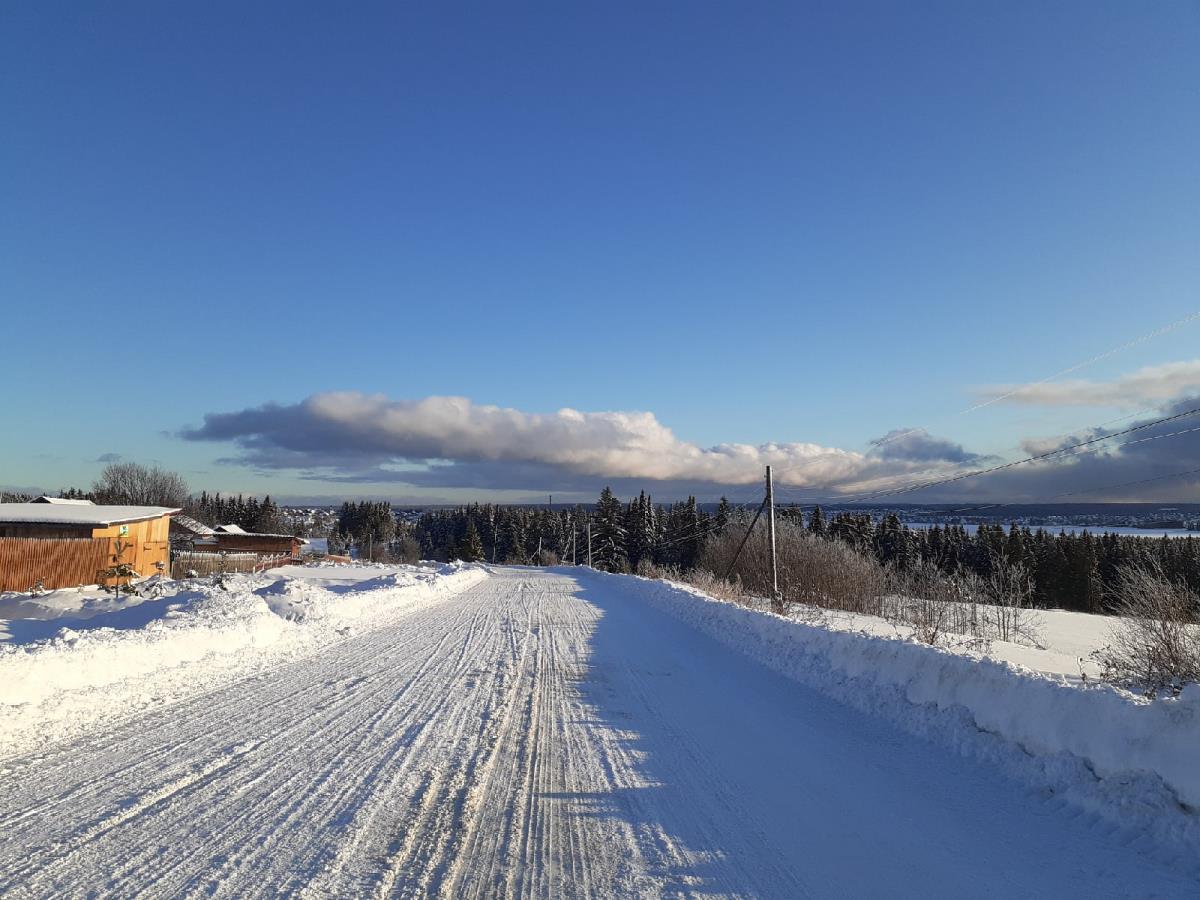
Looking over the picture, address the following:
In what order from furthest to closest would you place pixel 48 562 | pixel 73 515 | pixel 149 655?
pixel 73 515 < pixel 48 562 < pixel 149 655

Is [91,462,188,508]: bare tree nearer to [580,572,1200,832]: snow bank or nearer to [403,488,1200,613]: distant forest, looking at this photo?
[403,488,1200,613]: distant forest

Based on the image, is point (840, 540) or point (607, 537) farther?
point (607, 537)

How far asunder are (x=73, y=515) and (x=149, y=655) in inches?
1222

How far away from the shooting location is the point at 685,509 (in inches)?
3477

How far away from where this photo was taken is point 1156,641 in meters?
9.23

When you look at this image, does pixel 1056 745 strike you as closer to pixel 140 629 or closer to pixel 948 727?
pixel 948 727

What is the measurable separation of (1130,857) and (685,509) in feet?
277

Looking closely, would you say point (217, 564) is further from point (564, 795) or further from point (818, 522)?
point (818, 522)

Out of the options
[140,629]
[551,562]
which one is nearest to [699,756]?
[140,629]

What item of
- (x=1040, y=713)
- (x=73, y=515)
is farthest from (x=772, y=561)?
(x=73, y=515)

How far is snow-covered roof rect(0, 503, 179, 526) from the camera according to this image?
3203 centimetres

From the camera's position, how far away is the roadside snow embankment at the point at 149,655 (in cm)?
688

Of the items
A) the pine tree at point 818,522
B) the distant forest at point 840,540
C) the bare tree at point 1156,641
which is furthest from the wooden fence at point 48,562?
the pine tree at point 818,522

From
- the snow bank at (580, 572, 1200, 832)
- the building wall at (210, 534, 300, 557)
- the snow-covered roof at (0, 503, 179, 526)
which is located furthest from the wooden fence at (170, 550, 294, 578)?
the snow bank at (580, 572, 1200, 832)
